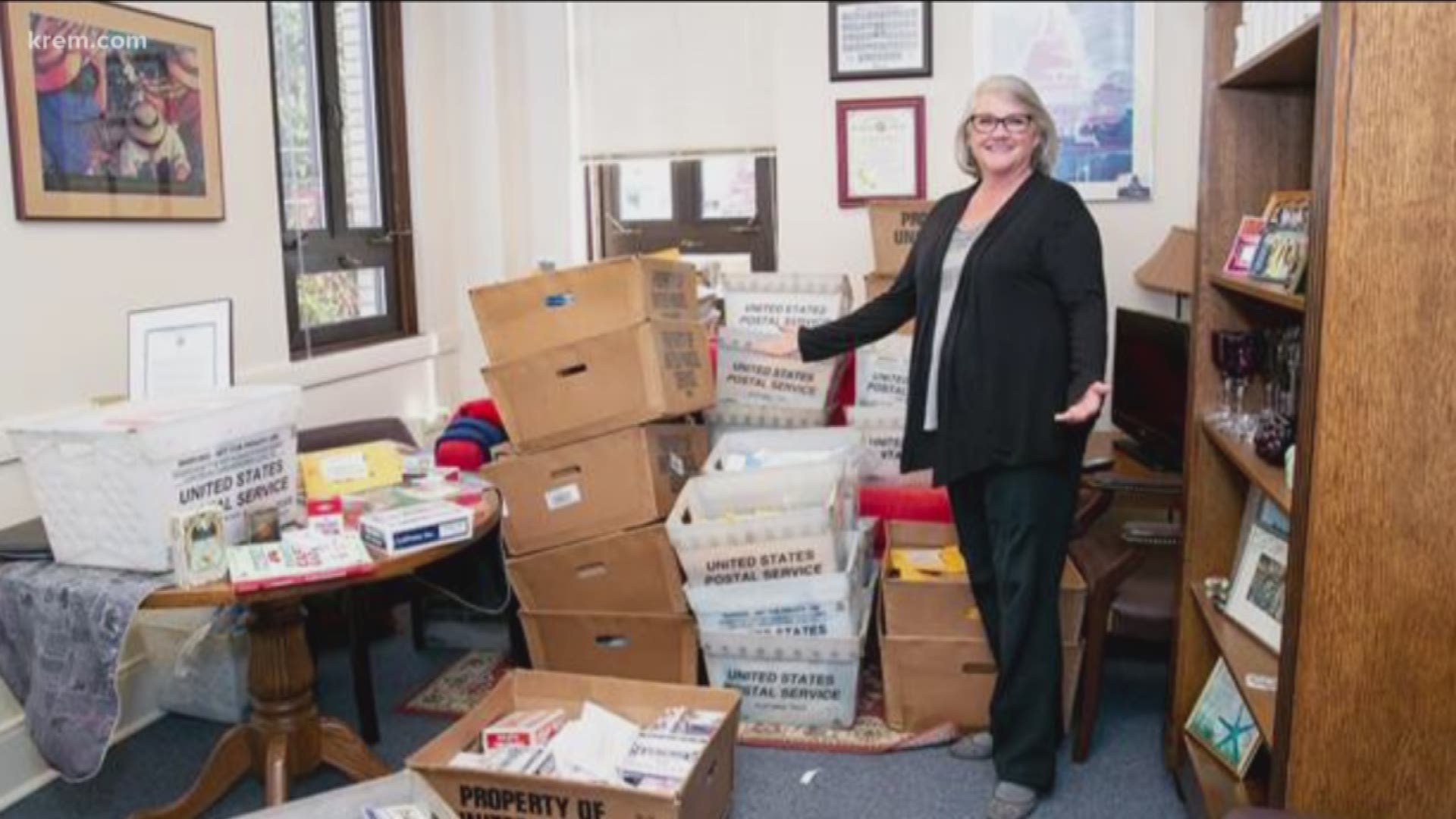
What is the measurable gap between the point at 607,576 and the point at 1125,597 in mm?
1226

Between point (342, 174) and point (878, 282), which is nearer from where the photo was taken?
point (878, 282)

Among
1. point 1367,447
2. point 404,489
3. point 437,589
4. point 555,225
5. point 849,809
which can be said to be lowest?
point 849,809

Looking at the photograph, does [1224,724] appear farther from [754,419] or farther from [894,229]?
[894,229]

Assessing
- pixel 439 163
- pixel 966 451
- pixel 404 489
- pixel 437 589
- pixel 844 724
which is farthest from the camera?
pixel 439 163

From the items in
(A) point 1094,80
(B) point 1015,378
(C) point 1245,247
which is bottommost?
(B) point 1015,378

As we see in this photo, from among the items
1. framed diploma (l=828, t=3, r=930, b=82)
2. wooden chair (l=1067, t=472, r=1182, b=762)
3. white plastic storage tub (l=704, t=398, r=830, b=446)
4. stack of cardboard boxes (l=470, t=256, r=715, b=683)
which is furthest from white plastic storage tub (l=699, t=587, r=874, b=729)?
framed diploma (l=828, t=3, r=930, b=82)

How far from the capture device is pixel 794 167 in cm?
399

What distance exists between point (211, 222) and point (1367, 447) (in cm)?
280

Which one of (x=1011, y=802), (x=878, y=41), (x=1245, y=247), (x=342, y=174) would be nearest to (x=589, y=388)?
(x=1011, y=802)

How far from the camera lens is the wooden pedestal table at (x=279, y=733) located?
2439 millimetres

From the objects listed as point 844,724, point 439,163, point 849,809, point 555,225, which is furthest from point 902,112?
point 849,809

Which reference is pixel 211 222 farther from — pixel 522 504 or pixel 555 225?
pixel 555 225

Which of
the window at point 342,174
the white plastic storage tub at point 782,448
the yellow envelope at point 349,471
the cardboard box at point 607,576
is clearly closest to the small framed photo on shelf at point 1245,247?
the white plastic storage tub at point 782,448

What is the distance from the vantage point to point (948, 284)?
2.43 metres
